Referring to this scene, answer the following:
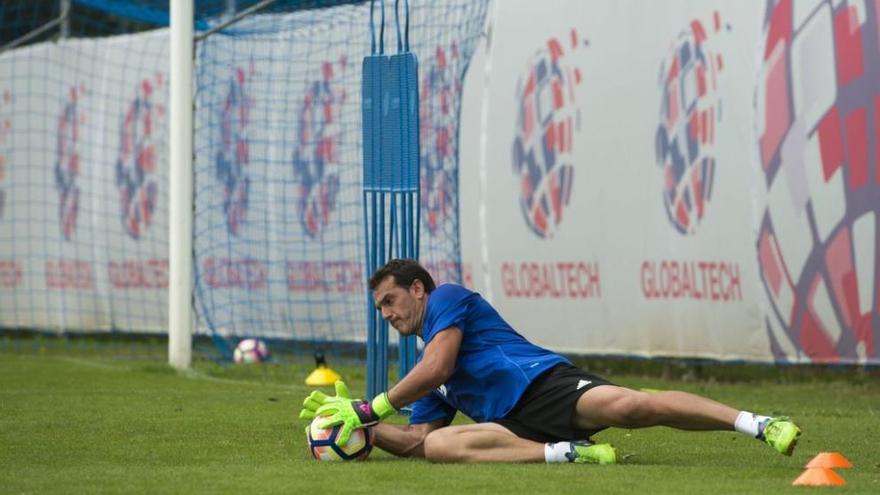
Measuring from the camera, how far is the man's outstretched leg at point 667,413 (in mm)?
8281

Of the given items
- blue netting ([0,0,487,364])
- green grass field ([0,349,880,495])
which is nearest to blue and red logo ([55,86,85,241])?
blue netting ([0,0,487,364])

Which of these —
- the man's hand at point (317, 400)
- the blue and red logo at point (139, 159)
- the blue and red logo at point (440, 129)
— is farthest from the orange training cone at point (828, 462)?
the blue and red logo at point (139, 159)

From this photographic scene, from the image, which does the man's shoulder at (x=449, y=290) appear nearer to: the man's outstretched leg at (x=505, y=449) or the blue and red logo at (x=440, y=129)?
the man's outstretched leg at (x=505, y=449)

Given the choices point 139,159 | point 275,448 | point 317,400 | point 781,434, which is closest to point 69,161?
point 139,159

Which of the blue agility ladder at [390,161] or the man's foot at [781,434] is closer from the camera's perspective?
the man's foot at [781,434]

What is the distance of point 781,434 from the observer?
819 centimetres

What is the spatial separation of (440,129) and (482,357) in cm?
750

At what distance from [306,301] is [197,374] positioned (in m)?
2.90

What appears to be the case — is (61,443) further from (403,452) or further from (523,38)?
(523,38)

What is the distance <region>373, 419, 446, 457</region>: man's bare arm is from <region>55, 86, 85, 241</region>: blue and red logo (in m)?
13.6

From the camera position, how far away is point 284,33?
18188mm

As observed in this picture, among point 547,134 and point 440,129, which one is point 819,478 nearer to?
point 547,134

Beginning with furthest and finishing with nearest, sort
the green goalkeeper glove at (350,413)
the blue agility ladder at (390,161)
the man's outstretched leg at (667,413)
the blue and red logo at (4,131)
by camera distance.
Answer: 1. the blue and red logo at (4,131)
2. the blue agility ladder at (390,161)
3. the green goalkeeper glove at (350,413)
4. the man's outstretched leg at (667,413)

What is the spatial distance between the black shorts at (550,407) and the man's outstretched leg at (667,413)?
6cm
